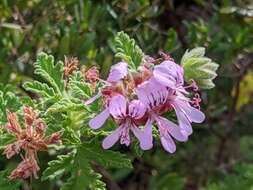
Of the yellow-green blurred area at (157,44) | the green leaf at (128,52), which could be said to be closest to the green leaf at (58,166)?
the green leaf at (128,52)

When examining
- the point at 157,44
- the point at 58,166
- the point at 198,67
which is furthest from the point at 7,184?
the point at 157,44

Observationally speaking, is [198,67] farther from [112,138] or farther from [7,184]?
[7,184]

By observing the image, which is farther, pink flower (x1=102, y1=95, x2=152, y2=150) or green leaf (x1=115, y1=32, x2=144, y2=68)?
green leaf (x1=115, y1=32, x2=144, y2=68)

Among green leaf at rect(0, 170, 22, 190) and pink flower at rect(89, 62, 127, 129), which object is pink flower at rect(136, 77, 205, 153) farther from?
green leaf at rect(0, 170, 22, 190)

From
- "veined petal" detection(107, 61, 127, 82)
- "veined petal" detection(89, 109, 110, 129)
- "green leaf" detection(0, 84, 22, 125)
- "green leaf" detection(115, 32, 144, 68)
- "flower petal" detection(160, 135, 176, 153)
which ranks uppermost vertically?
"veined petal" detection(107, 61, 127, 82)

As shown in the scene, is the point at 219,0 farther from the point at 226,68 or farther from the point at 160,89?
the point at 160,89

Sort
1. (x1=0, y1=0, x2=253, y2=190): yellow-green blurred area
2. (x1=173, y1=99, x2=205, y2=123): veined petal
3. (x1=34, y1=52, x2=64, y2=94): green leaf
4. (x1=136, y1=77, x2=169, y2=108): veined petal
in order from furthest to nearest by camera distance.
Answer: (x1=0, y1=0, x2=253, y2=190): yellow-green blurred area < (x1=34, y1=52, x2=64, y2=94): green leaf < (x1=173, y1=99, x2=205, y2=123): veined petal < (x1=136, y1=77, x2=169, y2=108): veined petal

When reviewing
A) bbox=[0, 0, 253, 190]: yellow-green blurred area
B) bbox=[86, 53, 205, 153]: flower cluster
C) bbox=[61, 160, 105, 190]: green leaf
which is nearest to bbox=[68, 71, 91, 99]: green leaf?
bbox=[86, 53, 205, 153]: flower cluster

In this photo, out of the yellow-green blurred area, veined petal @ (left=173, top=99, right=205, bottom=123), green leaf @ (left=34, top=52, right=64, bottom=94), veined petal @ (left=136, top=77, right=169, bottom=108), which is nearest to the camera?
veined petal @ (left=136, top=77, right=169, bottom=108)

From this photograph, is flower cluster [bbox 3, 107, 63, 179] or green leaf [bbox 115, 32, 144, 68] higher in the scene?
green leaf [bbox 115, 32, 144, 68]
